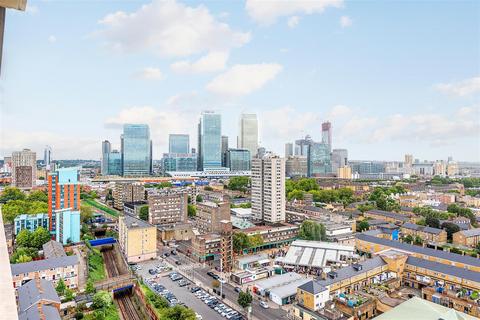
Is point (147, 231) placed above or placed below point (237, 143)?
below

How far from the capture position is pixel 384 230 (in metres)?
19.2

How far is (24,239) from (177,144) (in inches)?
2066

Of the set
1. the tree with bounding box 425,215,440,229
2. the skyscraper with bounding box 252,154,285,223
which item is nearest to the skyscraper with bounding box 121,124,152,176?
the skyscraper with bounding box 252,154,285,223

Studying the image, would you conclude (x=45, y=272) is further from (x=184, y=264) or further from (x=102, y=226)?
(x=102, y=226)

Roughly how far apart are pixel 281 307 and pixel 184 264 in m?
5.70

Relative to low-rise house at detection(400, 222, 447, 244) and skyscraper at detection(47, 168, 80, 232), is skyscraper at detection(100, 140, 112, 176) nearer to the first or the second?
skyscraper at detection(47, 168, 80, 232)

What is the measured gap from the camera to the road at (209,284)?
1034cm

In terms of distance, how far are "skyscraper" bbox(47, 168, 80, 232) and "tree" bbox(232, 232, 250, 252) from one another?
8946mm

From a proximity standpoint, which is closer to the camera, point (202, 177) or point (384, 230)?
point (384, 230)

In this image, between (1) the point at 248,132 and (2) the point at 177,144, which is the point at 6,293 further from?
(1) the point at 248,132

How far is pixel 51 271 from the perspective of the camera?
38.8 ft

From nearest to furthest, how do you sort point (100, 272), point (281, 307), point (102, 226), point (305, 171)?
point (281, 307), point (100, 272), point (102, 226), point (305, 171)

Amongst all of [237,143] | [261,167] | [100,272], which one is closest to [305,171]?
[237,143]

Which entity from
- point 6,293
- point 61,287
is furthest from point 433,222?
point 6,293
